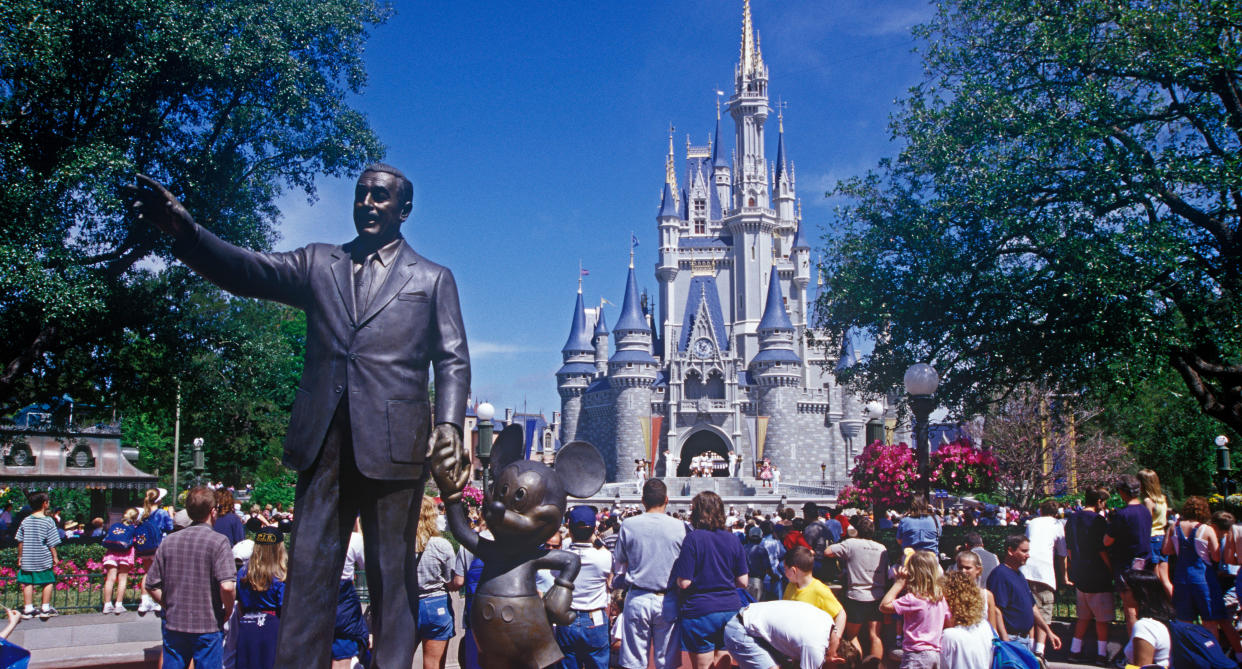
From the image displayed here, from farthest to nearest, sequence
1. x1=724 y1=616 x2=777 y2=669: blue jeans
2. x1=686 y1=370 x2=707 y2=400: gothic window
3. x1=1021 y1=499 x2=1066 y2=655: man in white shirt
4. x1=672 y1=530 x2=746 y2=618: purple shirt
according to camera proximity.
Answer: x1=686 y1=370 x2=707 y2=400: gothic window → x1=1021 y1=499 x2=1066 y2=655: man in white shirt → x1=672 y1=530 x2=746 y2=618: purple shirt → x1=724 y1=616 x2=777 y2=669: blue jeans

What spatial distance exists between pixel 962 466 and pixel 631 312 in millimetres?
48919

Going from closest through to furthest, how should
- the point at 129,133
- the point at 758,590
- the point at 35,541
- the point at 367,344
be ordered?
1. the point at 367,344
2. the point at 758,590
3. the point at 35,541
4. the point at 129,133

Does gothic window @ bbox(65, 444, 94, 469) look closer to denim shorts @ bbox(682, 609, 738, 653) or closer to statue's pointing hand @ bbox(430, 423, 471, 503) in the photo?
denim shorts @ bbox(682, 609, 738, 653)

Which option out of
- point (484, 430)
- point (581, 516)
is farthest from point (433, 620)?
point (484, 430)

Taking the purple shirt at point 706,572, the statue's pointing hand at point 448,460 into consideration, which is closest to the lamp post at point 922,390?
the purple shirt at point 706,572

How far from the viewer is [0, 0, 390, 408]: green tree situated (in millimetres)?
11477

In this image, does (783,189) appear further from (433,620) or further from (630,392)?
(433,620)

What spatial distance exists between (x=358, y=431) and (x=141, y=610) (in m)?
7.41

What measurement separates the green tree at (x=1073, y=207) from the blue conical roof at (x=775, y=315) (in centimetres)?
4376

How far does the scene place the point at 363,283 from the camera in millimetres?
4059

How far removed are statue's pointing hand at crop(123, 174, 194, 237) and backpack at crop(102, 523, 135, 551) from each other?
910 cm

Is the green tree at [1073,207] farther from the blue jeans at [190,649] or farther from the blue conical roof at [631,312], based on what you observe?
the blue conical roof at [631,312]

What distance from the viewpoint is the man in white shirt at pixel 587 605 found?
626cm

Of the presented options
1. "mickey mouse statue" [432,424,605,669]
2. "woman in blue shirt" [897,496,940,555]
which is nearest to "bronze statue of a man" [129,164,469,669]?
"mickey mouse statue" [432,424,605,669]
